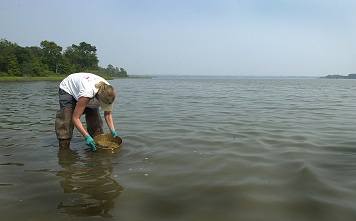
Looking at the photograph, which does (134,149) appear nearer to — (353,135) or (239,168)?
(239,168)

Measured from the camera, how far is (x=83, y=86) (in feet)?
16.5

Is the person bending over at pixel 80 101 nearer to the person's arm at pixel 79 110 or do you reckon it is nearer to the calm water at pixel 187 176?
the person's arm at pixel 79 110

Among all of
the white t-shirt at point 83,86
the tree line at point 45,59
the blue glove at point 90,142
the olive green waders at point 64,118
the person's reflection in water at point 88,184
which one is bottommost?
the person's reflection in water at point 88,184

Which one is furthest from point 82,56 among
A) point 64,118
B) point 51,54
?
point 64,118

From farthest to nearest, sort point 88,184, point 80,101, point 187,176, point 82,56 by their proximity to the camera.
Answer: point 82,56 → point 80,101 → point 187,176 → point 88,184

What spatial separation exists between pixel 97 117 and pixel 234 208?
393 centimetres

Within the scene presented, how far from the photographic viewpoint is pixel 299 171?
4.20 m

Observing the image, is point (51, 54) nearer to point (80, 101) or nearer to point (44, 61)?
point (44, 61)

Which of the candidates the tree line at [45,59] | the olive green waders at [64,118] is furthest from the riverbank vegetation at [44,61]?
the olive green waders at [64,118]

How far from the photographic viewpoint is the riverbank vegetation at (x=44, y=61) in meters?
59.6

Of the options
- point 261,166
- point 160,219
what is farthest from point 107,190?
point 261,166

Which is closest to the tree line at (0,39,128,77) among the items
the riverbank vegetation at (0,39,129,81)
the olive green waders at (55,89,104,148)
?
the riverbank vegetation at (0,39,129,81)

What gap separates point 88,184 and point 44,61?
81605 millimetres

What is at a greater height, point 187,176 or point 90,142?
Answer: point 90,142
